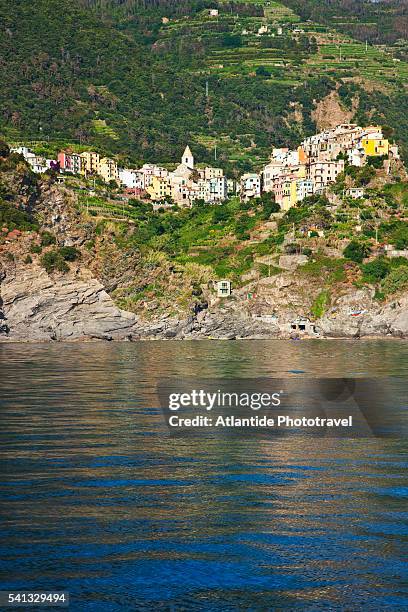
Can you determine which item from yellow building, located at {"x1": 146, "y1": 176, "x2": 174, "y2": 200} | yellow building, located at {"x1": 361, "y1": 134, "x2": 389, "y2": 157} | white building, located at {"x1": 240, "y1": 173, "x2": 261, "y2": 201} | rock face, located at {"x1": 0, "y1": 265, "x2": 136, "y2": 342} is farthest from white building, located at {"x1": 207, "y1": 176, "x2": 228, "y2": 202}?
rock face, located at {"x1": 0, "y1": 265, "x2": 136, "y2": 342}

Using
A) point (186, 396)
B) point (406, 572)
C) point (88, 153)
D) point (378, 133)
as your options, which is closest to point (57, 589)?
point (406, 572)

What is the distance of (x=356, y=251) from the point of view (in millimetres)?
126812

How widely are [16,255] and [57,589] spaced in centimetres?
9913

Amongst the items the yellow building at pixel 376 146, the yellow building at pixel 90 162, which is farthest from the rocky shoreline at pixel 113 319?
the yellow building at pixel 90 162

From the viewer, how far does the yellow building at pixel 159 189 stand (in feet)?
568

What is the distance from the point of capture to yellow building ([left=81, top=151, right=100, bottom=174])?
16751 cm

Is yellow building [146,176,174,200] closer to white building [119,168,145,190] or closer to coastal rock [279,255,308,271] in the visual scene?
white building [119,168,145,190]

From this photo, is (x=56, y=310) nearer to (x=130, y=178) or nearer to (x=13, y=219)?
(x=13, y=219)

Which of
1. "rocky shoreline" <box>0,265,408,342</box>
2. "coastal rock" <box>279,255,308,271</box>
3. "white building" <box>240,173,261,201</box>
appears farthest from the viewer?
"white building" <box>240,173,261,201</box>

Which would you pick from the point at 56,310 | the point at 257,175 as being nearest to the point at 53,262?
the point at 56,310

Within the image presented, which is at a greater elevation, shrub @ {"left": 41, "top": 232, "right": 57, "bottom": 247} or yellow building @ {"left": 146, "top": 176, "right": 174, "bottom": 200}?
yellow building @ {"left": 146, "top": 176, "right": 174, "bottom": 200}

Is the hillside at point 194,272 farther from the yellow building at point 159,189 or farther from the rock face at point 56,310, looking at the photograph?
the yellow building at point 159,189

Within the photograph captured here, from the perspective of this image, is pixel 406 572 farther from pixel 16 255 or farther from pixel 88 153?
pixel 88 153

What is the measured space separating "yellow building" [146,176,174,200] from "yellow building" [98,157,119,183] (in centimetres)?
644
